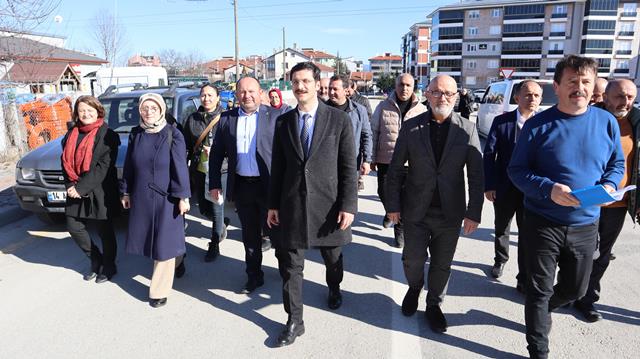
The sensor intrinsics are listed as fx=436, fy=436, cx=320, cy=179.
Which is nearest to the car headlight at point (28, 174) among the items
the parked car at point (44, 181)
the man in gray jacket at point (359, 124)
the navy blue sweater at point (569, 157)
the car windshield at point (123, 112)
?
the parked car at point (44, 181)

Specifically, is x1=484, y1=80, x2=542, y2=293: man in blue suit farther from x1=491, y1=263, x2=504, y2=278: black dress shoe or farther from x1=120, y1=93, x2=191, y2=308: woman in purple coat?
x1=120, y1=93, x2=191, y2=308: woman in purple coat

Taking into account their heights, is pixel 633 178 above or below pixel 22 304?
above

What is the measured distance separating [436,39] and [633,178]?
89945 millimetres

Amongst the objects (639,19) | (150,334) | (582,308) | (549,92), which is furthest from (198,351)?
(639,19)

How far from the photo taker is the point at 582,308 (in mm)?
3584

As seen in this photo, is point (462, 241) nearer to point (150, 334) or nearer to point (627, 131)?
point (627, 131)

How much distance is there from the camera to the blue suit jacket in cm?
397

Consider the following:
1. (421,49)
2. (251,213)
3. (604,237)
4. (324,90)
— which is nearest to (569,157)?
(604,237)

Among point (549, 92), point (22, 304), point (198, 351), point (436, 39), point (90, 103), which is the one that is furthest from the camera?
point (436, 39)

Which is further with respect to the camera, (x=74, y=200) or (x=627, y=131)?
(x=74, y=200)

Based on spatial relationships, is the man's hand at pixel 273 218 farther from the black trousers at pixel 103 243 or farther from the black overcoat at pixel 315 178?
the black trousers at pixel 103 243

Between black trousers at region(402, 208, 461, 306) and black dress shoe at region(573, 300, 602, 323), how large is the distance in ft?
3.86

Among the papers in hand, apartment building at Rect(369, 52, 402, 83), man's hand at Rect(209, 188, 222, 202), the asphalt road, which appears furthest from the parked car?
apartment building at Rect(369, 52, 402, 83)

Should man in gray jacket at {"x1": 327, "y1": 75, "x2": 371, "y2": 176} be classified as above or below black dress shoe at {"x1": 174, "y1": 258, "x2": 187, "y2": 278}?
above
